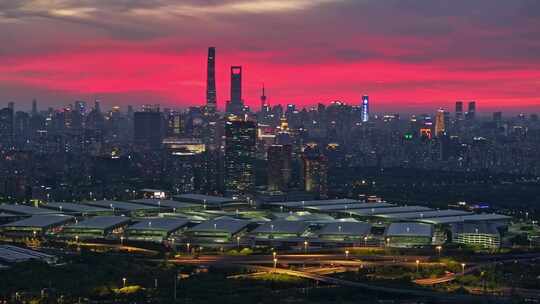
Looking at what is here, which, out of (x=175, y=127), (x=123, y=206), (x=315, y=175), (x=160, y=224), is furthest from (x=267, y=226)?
(x=175, y=127)

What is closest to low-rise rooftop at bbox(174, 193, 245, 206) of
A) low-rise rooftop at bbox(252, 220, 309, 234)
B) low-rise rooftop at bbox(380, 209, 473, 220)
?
low-rise rooftop at bbox(380, 209, 473, 220)

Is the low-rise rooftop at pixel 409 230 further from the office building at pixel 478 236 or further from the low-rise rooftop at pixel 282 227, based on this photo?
the low-rise rooftop at pixel 282 227

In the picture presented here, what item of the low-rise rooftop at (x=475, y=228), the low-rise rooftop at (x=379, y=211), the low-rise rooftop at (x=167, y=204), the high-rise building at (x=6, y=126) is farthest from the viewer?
the high-rise building at (x=6, y=126)

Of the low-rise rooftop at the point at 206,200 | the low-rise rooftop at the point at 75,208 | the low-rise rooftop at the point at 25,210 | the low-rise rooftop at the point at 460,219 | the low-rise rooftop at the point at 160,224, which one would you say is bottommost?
the low-rise rooftop at the point at 206,200

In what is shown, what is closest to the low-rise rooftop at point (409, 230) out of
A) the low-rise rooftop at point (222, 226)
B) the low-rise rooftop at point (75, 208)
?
the low-rise rooftop at point (222, 226)

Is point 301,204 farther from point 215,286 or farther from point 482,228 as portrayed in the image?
point 215,286

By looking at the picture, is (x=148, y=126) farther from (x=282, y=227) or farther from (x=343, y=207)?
(x=282, y=227)
